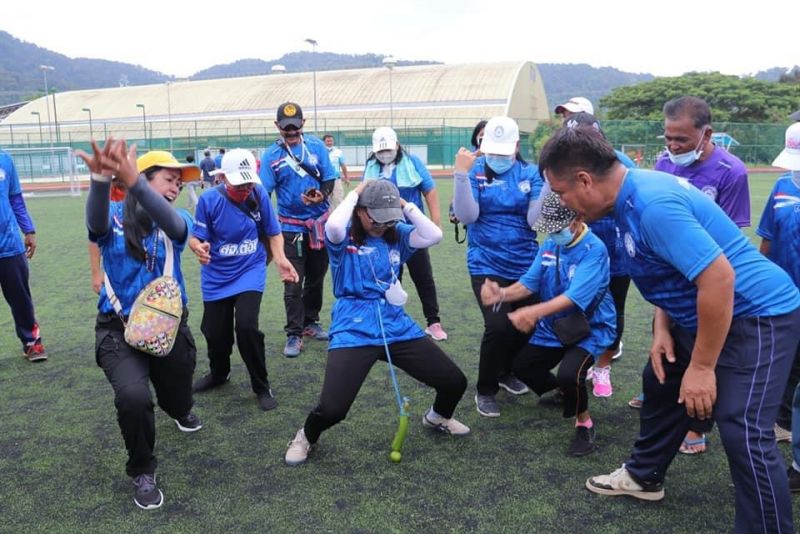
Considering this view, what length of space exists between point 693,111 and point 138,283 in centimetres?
332

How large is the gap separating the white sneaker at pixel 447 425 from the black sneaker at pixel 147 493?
5.32ft

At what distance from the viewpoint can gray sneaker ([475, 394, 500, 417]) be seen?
4316mm

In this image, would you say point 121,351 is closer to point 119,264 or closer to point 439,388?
point 119,264

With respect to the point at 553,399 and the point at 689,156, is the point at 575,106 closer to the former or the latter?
the point at 689,156

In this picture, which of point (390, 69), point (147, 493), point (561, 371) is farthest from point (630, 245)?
point (390, 69)

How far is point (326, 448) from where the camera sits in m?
3.87

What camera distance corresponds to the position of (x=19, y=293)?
539 cm

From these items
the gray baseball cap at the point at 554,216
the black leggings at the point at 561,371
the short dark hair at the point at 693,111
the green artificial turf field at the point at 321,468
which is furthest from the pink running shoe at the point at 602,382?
the short dark hair at the point at 693,111

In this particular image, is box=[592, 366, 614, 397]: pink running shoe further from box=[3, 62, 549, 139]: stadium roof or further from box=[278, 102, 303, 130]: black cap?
box=[3, 62, 549, 139]: stadium roof

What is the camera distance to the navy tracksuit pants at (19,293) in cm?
531

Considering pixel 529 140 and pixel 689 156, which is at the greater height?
pixel 689 156

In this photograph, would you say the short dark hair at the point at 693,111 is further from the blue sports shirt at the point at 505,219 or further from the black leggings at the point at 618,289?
the black leggings at the point at 618,289

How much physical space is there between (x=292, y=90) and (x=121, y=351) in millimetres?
64198

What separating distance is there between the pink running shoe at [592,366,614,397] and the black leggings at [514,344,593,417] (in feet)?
2.08
